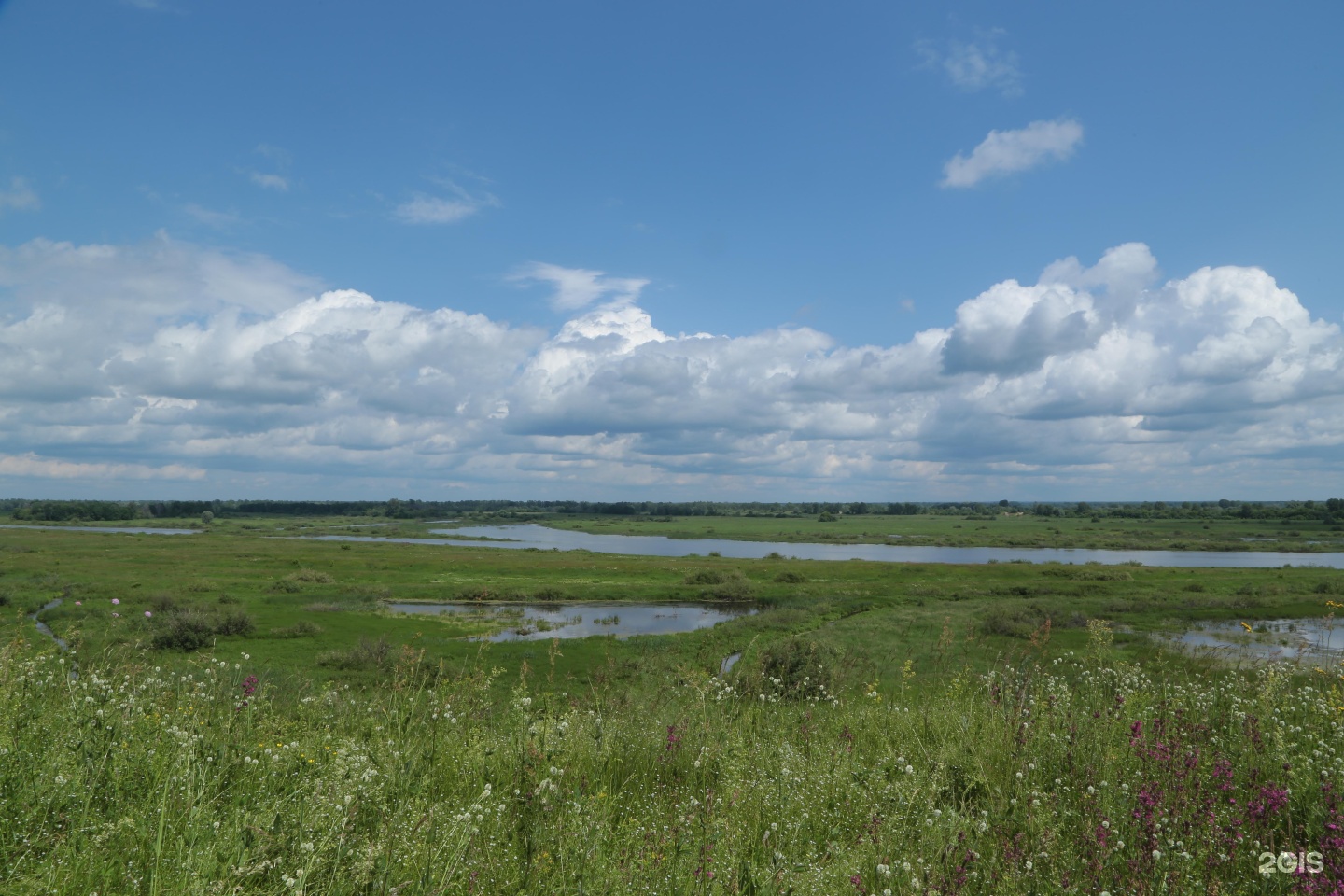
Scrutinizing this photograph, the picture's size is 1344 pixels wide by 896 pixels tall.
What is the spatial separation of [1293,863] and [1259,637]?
34055mm

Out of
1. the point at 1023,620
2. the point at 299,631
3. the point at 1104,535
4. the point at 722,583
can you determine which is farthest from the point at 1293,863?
the point at 1104,535

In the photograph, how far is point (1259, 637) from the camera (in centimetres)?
2870

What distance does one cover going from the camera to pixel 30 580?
4338 centimetres

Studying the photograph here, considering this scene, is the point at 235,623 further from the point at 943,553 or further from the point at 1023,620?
the point at 943,553

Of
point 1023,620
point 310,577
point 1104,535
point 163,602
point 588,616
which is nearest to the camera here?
point 1023,620

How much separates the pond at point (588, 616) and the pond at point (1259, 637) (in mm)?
22988

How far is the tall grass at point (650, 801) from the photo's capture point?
141 inches

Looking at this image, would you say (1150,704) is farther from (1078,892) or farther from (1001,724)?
(1078,892)

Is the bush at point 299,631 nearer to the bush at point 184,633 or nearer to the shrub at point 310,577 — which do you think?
the bush at point 184,633

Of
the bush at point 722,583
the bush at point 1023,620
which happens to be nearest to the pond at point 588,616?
the bush at point 722,583

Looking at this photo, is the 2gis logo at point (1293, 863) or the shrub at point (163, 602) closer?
the 2gis logo at point (1293, 863)

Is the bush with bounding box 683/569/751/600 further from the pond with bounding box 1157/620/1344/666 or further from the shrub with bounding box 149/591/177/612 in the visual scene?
the shrub with bounding box 149/591/177/612

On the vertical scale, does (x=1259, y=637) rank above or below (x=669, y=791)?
below

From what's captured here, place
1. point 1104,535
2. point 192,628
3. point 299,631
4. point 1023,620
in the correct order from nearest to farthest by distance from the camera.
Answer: point 192,628 → point 299,631 → point 1023,620 → point 1104,535
